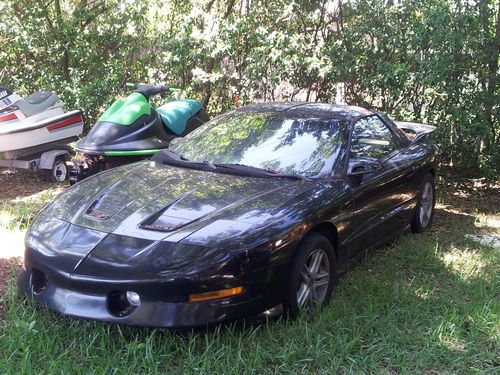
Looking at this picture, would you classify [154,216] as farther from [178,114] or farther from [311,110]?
[178,114]

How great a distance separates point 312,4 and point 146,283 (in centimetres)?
617

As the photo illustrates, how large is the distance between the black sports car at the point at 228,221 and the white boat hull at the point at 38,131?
3.22m

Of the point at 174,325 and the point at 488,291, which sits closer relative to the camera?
the point at 174,325

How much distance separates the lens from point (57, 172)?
24.7 feet

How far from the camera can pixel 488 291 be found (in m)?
4.25

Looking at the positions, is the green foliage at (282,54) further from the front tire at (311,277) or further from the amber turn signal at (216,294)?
the amber turn signal at (216,294)

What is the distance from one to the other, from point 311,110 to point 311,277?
1.76 meters

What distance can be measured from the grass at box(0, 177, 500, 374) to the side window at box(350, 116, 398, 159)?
1062mm

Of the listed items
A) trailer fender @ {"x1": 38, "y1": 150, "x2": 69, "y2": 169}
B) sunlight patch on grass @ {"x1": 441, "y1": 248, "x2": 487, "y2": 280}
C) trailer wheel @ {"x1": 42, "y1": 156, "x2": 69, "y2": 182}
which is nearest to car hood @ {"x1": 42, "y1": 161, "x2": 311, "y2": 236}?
sunlight patch on grass @ {"x1": 441, "y1": 248, "x2": 487, "y2": 280}

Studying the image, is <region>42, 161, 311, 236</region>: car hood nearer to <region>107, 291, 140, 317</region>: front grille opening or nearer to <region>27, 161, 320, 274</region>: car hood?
<region>27, 161, 320, 274</region>: car hood

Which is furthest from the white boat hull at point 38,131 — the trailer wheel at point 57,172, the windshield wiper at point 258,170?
the windshield wiper at point 258,170

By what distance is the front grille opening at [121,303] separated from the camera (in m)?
2.90

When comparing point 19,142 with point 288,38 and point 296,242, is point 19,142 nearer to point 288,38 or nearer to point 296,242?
point 288,38

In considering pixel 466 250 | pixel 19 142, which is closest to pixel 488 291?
pixel 466 250
